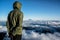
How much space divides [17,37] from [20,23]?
0.17 meters

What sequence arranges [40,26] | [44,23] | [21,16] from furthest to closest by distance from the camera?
[40,26] < [44,23] < [21,16]

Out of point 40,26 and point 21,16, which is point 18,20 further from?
point 40,26

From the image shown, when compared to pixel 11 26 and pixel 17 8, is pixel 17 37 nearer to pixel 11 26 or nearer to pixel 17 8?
pixel 11 26

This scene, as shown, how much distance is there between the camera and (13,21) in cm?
178

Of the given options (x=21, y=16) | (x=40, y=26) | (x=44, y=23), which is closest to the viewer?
(x=21, y=16)

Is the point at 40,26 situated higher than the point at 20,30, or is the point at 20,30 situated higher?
the point at 20,30

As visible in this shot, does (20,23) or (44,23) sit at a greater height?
(20,23)

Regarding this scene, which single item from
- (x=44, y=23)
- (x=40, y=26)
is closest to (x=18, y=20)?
(x=44, y=23)

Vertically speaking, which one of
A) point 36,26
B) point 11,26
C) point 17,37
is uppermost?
point 11,26

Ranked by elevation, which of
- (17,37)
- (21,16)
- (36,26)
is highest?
(21,16)

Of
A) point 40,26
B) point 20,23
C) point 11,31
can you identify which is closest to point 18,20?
point 20,23

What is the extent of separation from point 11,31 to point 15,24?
93 mm

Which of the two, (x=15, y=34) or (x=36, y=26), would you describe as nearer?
(x=15, y=34)

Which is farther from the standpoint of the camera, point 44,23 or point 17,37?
point 44,23
